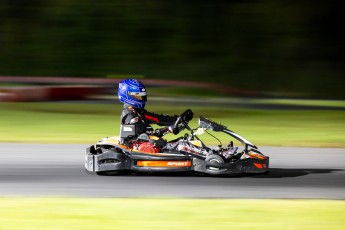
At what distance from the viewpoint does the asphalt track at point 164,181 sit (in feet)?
25.9

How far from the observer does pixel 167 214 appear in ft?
21.7

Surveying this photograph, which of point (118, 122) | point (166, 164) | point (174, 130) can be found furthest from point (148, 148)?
point (118, 122)

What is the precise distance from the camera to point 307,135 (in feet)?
49.1

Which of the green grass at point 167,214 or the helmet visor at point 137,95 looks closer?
the green grass at point 167,214

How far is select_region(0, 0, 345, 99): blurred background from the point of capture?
37094 millimetres

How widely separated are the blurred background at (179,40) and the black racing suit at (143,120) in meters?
26.6

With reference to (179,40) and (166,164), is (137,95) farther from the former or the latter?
(179,40)

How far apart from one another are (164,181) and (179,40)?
3217 centimetres

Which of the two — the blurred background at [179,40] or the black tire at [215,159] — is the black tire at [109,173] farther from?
the blurred background at [179,40]

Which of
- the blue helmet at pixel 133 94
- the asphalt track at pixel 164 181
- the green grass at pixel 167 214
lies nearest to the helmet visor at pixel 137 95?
the blue helmet at pixel 133 94

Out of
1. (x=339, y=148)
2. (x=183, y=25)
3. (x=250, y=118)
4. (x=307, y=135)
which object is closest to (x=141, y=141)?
(x=339, y=148)

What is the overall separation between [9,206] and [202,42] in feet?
111

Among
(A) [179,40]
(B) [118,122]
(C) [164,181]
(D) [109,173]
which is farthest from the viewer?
(A) [179,40]

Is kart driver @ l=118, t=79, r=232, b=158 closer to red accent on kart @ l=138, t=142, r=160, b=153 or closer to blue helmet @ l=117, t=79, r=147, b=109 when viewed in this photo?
blue helmet @ l=117, t=79, r=147, b=109
